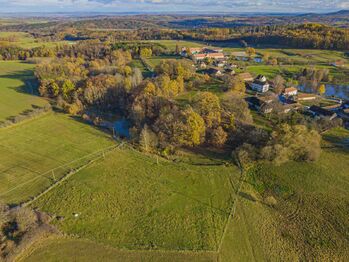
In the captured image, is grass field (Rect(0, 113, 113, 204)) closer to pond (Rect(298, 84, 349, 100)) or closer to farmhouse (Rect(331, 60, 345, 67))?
pond (Rect(298, 84, 349, 100))

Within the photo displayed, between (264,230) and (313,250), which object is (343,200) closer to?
(313,250)

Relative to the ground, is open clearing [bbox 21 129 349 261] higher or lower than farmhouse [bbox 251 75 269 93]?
lower

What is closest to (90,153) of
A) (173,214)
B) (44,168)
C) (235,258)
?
(44,168)

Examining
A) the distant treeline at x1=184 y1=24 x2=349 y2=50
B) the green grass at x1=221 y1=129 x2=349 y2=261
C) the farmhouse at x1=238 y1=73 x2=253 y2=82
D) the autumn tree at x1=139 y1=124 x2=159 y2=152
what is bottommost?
the green grass at x1=221 y1=129 x2=349 y2=261

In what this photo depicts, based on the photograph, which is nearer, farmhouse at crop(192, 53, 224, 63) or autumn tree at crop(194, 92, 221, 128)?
autumn tree at crop(194, 92, 221, 128)

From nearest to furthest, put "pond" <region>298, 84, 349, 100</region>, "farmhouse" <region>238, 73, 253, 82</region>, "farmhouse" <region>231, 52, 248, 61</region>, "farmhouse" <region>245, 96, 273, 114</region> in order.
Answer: "farmhouse" <region>245, 96, 273, 114</region> → "pond" <region>298, 84, 349, 100</region> → "farmhouse" <region>238, 73, 253, 82</region> → "farmhouse" <region>231, 52, 248, 61</region>

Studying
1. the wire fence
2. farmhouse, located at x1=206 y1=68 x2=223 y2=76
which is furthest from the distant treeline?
the wire fence

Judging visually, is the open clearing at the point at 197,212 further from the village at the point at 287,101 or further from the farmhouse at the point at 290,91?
the farmhouse at the point at 290,91
